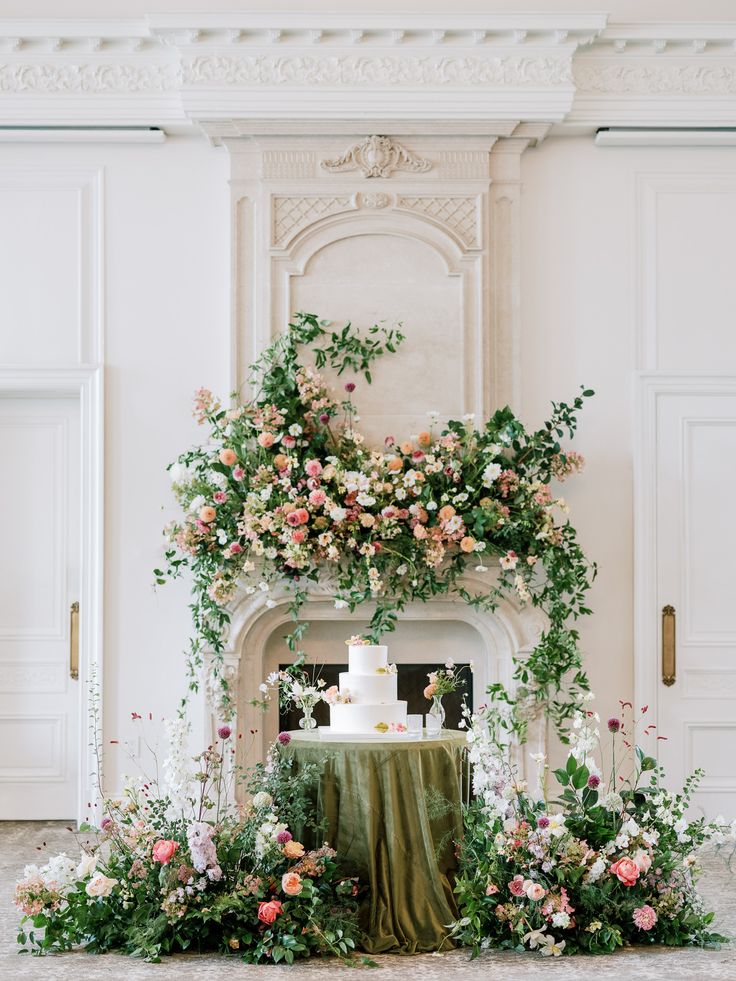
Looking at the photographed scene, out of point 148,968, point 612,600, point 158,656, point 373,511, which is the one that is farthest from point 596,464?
point 148,968

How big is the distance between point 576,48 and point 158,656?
3952mm

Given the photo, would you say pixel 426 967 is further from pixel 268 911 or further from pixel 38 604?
pixel 38 604

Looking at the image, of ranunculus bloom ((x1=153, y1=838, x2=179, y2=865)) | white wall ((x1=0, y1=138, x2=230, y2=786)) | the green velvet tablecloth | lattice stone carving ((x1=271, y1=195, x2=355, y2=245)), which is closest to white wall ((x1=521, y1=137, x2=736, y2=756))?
lattice stone carving ((x1=271, y1=195, x2=355, y2=245))

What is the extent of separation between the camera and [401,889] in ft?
14.2

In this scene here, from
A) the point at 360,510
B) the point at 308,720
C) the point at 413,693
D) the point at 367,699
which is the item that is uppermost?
the point at 360,510

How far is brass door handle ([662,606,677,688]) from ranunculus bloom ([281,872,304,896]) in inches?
112

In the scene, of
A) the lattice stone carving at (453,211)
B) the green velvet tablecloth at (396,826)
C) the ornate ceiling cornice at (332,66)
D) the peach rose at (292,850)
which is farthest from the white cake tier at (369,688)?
the ornate ceiling cornice at (332,66)

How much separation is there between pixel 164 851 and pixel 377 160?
149 inches

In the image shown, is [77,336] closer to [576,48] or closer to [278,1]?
[278,1]

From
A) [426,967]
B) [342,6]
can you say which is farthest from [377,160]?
[426,967]

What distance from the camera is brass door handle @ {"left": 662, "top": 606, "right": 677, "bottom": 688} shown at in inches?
244

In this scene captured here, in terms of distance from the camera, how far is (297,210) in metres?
6.16

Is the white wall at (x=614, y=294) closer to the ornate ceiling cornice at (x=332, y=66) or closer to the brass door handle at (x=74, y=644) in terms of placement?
the ornate ceiling cornice at (x=332, y=66)

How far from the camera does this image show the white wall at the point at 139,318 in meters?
6.20
